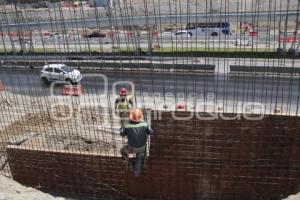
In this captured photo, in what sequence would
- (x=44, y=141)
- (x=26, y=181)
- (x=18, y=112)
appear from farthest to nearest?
(x=18, y=112)
(x=44, y=141)
(x=26, y=181)

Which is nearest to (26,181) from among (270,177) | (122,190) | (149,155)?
(122,190)

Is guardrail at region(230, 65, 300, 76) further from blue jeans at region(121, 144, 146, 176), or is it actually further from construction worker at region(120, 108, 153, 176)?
construction worker at region(120, 108, 153, 176)

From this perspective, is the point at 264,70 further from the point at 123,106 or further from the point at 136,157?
the point at 136,157

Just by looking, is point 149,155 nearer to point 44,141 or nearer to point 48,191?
point 48,191

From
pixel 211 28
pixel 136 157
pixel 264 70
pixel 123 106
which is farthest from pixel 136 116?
pixel 211 28

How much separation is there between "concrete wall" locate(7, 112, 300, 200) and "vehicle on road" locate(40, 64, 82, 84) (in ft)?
28.9

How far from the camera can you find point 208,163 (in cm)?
622

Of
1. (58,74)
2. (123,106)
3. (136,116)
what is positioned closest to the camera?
(136,116)

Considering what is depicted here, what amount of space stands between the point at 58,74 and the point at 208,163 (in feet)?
37.5

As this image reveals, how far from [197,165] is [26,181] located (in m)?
3.26

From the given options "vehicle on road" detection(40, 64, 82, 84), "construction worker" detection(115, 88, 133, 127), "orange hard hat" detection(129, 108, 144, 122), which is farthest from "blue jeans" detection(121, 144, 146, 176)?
"vehicle on road" detection(40, 64, 82, 84)

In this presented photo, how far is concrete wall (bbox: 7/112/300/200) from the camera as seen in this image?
236 inches

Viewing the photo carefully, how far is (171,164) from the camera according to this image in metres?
6.31

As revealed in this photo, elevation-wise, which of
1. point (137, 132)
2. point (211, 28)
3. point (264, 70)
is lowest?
point (264, 70)
